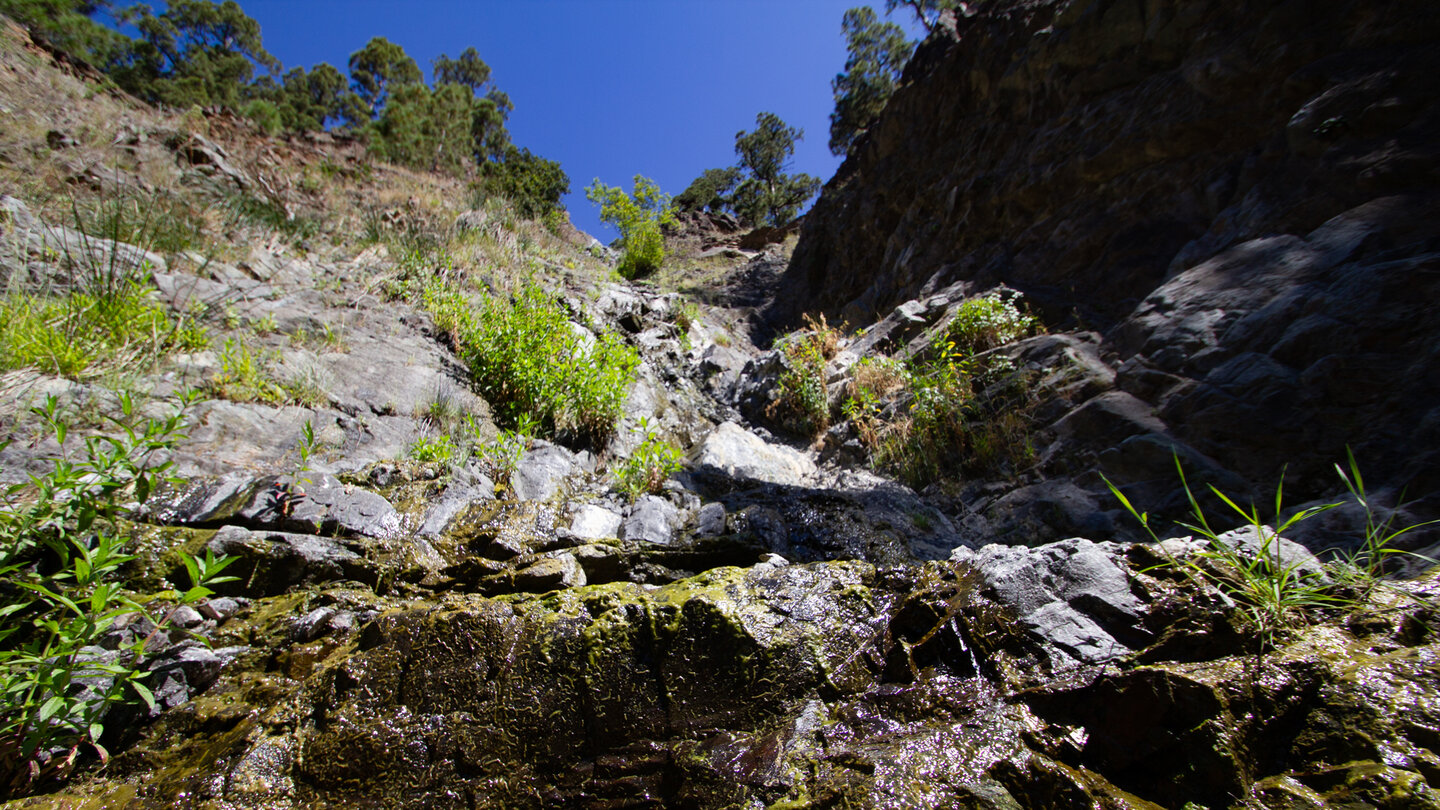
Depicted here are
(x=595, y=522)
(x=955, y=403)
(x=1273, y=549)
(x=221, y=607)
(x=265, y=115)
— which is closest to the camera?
(x=1273, y=549)

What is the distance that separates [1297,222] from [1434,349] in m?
1.65

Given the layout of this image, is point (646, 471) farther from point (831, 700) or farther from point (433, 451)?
point (831, 700)

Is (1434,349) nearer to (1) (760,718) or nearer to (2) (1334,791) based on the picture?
(2) (1334,791)

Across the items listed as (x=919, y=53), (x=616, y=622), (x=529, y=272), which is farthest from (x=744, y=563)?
(x=919, y=53)

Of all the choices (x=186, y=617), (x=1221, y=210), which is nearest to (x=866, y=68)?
(x=1221, y=210)

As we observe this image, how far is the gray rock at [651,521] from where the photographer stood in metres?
2.96

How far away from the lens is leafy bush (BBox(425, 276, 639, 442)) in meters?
4.20

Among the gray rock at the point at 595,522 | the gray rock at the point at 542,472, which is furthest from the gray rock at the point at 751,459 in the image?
the gray rock at the point at 595,522

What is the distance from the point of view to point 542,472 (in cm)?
354

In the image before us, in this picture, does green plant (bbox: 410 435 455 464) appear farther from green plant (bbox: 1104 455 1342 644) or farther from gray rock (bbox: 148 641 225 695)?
green plant (bbox: 1104 455 1342 644)

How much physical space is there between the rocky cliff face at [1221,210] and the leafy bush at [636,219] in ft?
18.2

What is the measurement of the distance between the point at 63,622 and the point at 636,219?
1147 centimetres

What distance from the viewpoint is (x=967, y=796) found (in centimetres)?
114

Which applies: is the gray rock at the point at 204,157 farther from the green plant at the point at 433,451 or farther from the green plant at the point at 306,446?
the green plant at the point at 433,451
